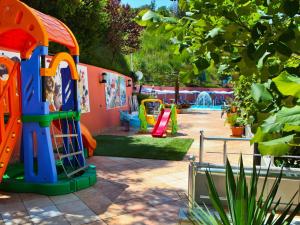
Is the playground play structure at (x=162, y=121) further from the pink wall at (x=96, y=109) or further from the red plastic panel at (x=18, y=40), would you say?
the red plastic panel at (x=18, y=40)

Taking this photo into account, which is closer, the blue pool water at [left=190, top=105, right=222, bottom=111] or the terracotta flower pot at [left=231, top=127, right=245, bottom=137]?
the terracotta flower pot at [left=231, top=127, right=245, bottom=137]

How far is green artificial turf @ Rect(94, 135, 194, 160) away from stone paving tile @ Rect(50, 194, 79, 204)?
3.40m

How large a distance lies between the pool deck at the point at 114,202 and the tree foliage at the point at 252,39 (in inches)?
138

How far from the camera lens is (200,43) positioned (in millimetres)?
1757

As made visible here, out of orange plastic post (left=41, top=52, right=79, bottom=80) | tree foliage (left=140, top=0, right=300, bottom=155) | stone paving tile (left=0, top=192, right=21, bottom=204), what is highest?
orange plastic post (left=41, top=52, right=79, bottom=80)

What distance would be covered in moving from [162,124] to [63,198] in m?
7.54

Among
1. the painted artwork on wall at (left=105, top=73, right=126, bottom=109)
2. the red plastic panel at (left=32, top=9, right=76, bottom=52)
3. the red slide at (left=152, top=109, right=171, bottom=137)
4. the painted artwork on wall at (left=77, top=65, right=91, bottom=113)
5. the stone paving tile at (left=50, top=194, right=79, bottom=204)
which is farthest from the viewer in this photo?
the painted artwork on wall at (left=105, top=73, right=126, bottom=109)

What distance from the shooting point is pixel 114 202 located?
18.6 feet

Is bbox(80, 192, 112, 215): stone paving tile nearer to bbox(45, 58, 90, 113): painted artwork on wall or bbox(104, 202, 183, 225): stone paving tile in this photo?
bbox(104, 202, 183, 225): stone paving tile

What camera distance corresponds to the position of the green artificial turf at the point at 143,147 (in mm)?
9414

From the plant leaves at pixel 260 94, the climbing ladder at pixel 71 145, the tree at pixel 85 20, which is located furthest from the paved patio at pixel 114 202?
the tree at pixel 85 20

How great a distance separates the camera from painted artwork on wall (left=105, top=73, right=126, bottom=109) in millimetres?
14691

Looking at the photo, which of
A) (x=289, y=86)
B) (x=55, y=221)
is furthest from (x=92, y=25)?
(x=289, y=86)

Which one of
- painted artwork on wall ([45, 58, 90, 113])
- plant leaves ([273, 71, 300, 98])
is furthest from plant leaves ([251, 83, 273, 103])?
painted artwork on wall ([45, 58, 90, 113])
